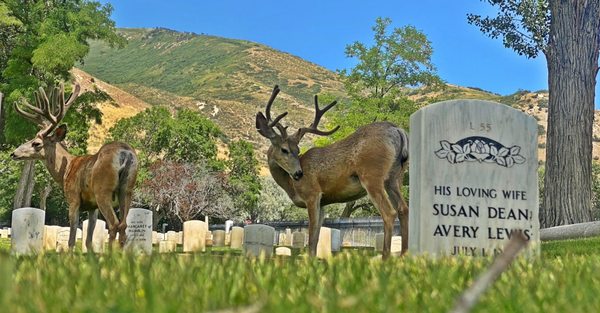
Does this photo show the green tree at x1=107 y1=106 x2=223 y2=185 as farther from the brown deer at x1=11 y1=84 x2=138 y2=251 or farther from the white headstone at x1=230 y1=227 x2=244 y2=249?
the brown deer at x1=11 y1=84 x2=138 y2=251

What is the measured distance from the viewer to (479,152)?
317 inches

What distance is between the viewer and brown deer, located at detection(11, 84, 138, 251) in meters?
12.2

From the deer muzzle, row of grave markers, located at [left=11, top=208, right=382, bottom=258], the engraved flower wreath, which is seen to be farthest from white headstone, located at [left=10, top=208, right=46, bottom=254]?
the engraved flower wreath

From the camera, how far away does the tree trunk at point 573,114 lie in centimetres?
1755

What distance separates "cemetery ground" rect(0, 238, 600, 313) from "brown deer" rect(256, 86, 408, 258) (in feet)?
16.4

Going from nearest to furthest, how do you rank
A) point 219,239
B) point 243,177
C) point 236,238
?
point 236,238, point 219,239, point 243,177

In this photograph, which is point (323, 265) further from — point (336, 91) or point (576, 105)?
point (336, 91)

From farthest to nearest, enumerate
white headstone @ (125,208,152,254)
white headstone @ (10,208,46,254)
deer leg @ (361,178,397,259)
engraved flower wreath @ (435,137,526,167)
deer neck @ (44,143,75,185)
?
white headstone @ (125,208,152,254) < white headstone @ (10,208,46,254) < deer neck @ (44,143,75,185) < deer leg @ (361,178,397,259) < engraved flower wreath @ (435,137,526,167)

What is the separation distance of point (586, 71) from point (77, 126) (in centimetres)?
2341

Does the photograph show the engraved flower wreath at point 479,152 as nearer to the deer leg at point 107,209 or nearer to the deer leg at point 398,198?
the deer leg at point 398,198

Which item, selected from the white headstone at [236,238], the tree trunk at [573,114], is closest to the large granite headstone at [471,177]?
the tree trunk at [573,114]

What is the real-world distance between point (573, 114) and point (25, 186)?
24.8m

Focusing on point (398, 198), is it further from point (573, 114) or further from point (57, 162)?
point (573, 114)

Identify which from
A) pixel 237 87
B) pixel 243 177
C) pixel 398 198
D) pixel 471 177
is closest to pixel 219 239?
pixel 398 198
